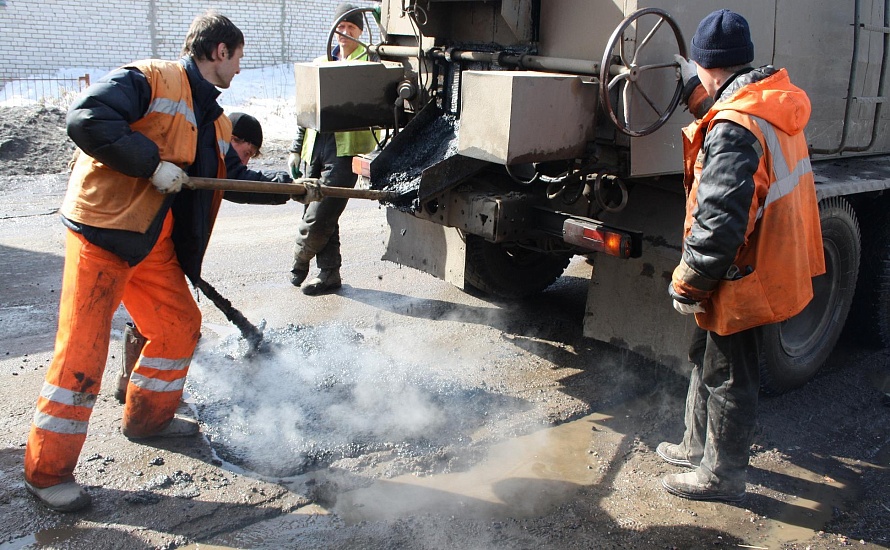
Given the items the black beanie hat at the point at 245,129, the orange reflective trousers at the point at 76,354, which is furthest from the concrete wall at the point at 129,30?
the orange reflective trousers at the point at 76,354

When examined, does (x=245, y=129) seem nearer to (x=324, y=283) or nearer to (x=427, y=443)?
(x=427, y=443)

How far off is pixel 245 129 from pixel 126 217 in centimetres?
88

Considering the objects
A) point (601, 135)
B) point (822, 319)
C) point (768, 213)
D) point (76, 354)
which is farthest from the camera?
point (822, 319)

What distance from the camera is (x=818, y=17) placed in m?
3.70

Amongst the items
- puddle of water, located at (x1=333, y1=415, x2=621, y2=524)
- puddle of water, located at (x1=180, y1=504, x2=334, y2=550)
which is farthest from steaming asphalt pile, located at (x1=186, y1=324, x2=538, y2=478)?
puddle of water, located at (x1=180, y1=504, x2=334, y2=550)

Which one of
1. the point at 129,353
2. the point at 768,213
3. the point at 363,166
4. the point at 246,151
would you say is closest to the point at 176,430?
the point at 129,353

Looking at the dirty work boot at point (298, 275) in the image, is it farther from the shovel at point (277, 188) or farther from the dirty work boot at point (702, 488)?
the dirty work boot at point (702, 488)

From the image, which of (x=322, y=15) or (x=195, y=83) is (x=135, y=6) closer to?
(x=322, y=15)

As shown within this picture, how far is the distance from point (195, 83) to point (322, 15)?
17.0m

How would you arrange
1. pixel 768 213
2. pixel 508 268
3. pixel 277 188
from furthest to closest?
pixel 508 268, pixel 277 188, pixel 768 213

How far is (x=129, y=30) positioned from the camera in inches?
635

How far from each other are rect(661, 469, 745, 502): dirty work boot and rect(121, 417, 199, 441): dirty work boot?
6.55ft

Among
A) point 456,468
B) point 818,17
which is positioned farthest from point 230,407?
point 818,17

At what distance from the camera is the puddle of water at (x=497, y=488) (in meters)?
2.83
